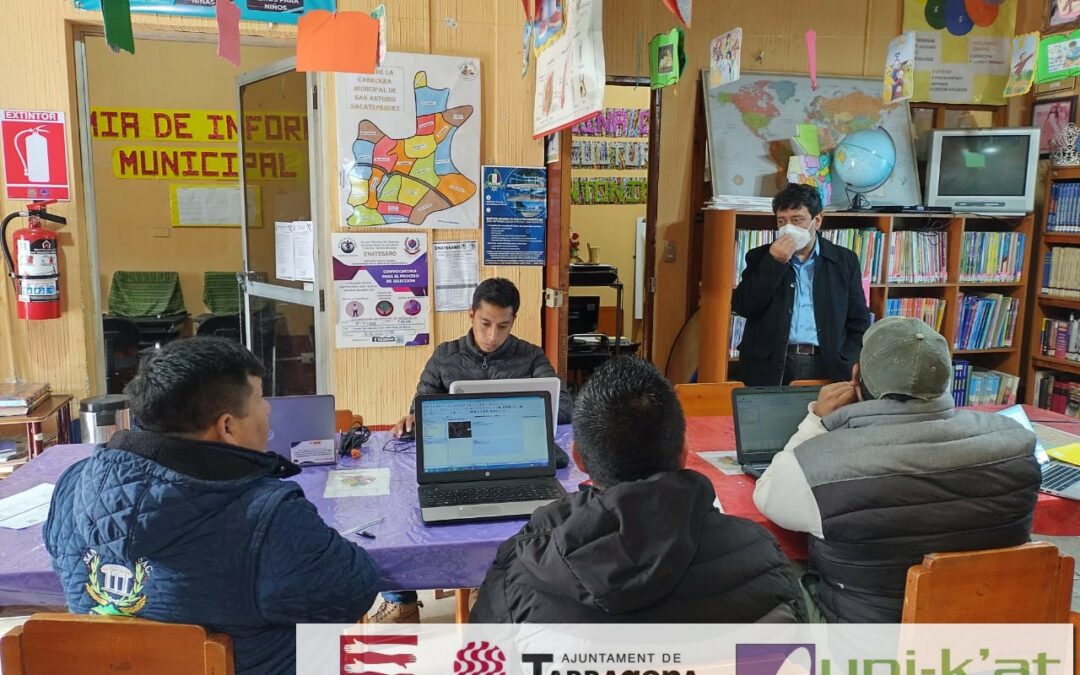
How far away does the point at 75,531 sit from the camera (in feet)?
4.31

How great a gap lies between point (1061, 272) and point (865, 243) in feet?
4.42

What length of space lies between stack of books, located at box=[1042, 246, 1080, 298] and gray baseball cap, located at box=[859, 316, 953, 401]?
3679mm

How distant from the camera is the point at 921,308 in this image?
15.5ft

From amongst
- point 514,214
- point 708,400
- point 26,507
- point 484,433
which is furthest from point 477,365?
point 26,507

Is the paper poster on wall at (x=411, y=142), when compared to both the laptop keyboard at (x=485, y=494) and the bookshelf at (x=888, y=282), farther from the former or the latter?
the laptop keyboard at (x=485, y=494)

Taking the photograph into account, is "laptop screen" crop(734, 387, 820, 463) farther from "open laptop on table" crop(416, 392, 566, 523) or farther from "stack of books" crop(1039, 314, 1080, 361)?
"stack of books" crop(1039, 314, 1080, 361)

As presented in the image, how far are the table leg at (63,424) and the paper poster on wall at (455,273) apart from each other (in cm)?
168

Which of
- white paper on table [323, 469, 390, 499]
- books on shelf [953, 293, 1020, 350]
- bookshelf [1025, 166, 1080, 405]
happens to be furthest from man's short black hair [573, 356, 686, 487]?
bookshelf [1025, 166, 1080, 405]

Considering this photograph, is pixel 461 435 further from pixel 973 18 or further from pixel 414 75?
pixel 973 18

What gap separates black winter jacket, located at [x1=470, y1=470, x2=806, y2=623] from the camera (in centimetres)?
111

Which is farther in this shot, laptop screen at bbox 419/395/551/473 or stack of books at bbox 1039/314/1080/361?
stack of books at bbox 1039/314/1080/361

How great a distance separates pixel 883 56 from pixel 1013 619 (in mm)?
4427

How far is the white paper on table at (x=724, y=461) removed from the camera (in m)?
2.33

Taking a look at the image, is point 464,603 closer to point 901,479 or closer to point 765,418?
point 765,418
